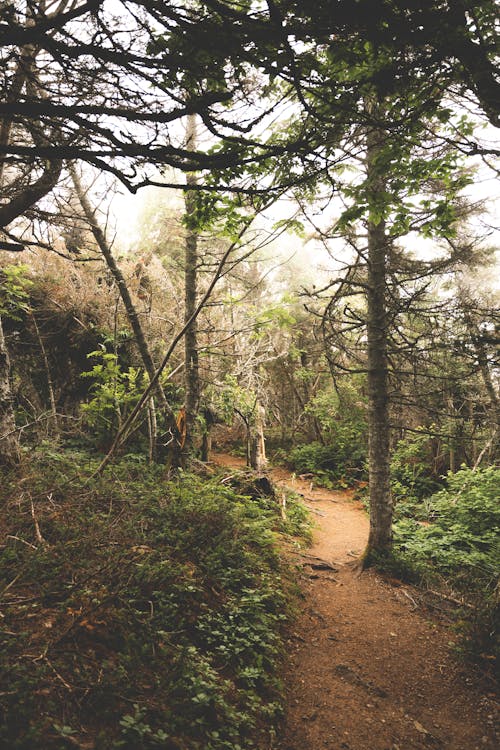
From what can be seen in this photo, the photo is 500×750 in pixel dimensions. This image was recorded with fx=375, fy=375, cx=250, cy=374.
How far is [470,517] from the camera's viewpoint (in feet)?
29.3

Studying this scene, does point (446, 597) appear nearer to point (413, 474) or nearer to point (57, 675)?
point (57, 675)

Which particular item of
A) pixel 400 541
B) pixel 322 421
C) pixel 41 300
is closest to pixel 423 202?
pixel 400 541

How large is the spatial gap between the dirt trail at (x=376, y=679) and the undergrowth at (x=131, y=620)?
0.40 metres

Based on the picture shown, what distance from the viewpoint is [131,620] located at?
3518 millimetres

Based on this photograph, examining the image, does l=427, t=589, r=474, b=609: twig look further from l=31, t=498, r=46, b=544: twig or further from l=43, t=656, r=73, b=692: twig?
l=31, t=498, r=46, b=544: twig

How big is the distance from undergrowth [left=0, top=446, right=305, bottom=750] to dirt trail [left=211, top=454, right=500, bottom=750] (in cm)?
40

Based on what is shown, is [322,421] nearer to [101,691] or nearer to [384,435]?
[384,435]

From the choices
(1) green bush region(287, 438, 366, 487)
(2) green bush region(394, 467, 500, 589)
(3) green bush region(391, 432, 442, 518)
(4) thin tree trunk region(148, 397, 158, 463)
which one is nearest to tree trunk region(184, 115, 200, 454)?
(4) thin tree trunk region(148, 397, 158, 463)

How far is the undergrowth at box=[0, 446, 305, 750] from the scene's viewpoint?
8.24 feet

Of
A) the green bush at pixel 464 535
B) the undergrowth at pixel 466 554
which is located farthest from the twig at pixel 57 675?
the green bush at pixel 464 535

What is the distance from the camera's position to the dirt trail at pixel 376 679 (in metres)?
3.65

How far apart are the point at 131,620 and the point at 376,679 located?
309 centimetres

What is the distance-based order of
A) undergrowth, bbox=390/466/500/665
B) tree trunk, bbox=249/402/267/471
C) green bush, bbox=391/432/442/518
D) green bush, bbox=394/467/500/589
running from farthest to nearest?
tree trunk, bbox=249/402/267/471
green bush, bbox=391/432/442/518
green bush, bbox=394/467/500/589
undergrowth, bbox=390/466/500/665

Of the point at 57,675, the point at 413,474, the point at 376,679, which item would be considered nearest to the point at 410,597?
the point at 376,679
